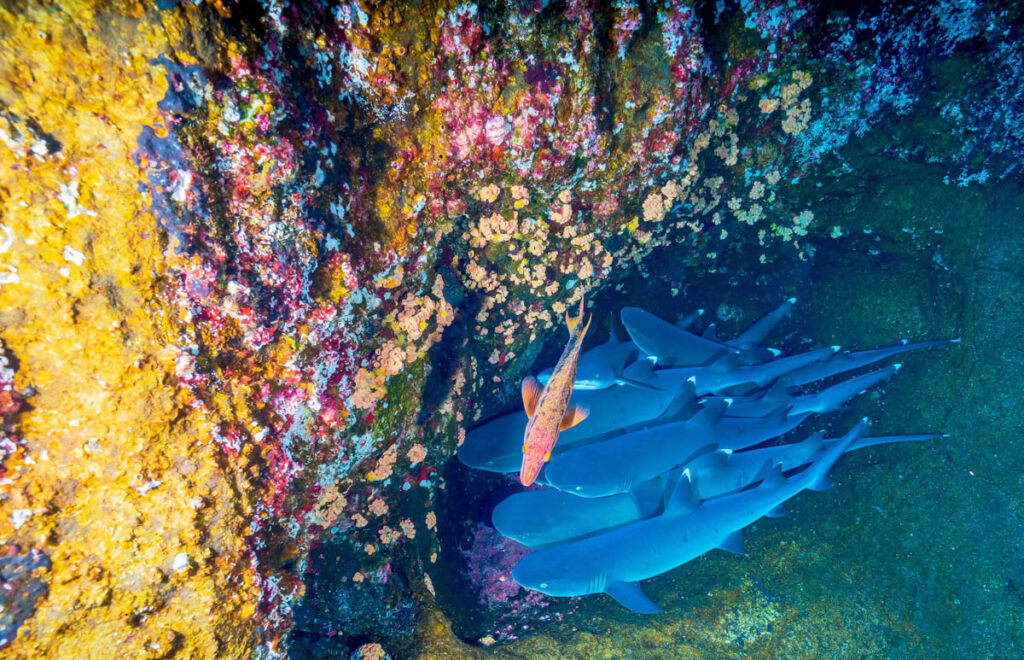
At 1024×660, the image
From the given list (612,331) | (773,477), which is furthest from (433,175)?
(773,477)

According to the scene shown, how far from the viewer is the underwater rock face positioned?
1.41 metres

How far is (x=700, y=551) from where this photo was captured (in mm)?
3580

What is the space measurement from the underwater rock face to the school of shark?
898mm

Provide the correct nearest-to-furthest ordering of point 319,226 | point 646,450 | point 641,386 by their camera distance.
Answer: point 319,226, point 646,450, point 641,386

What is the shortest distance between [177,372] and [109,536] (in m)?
0.63

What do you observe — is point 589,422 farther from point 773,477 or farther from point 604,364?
point 773,477

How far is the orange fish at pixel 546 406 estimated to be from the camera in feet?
7.67

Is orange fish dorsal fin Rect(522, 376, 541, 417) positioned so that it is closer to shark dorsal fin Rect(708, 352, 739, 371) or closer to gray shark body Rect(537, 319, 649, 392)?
gray shark body Rect(537, 319, 649, 392)

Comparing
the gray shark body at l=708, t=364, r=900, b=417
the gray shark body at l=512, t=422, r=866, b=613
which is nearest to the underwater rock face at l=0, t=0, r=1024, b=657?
the gray shark body at l=512, t=422, r=866, b=613

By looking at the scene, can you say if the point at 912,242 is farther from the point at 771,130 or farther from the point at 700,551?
the point at 700,551

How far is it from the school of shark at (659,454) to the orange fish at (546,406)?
1035 millimetres

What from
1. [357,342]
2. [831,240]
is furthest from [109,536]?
[831,240]

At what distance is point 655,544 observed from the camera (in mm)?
3582

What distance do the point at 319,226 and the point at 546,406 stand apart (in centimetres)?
138
